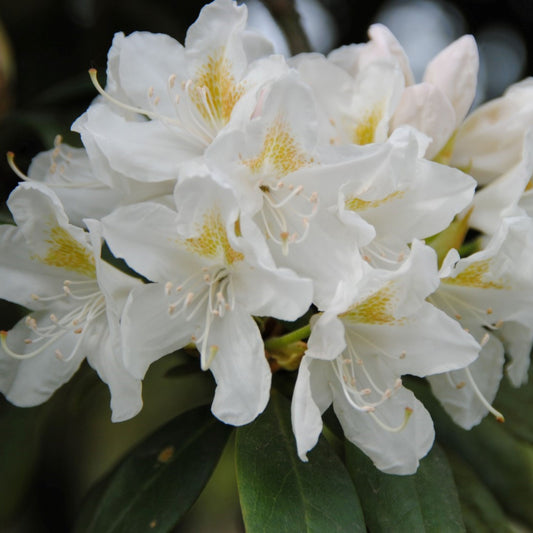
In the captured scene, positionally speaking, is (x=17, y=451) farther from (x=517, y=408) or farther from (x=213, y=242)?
(x=517, y=408)

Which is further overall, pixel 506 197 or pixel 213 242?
pixel 506 197

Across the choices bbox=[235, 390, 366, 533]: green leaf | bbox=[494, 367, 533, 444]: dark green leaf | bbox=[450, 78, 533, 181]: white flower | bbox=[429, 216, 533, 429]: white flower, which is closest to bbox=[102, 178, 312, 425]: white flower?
bbox=[235, 390, 366, 533]: green leaf

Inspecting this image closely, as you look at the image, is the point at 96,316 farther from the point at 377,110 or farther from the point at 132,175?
the point at 377,110

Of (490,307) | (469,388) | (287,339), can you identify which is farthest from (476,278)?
(287,339)

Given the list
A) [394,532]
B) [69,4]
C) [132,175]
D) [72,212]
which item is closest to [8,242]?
[72,212]

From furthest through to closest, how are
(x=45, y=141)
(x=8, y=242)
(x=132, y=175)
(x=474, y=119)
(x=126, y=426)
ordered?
(x=126, y=426), (x=45, y=141), (x=474, y=119), (x=8, y=242), (x=132, y=175)

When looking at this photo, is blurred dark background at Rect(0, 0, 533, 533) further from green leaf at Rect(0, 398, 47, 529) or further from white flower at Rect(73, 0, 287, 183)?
white flower at Rect(73, 0, 287, 183)

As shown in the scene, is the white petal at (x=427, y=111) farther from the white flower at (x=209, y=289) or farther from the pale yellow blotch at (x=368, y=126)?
the white flower at (x=209, y=289)
